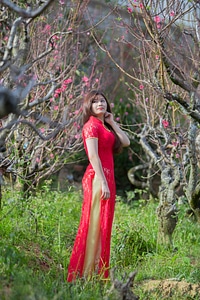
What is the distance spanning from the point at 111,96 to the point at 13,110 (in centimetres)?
911

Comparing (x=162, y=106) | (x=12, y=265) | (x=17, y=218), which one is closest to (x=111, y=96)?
(x=162, y=106)

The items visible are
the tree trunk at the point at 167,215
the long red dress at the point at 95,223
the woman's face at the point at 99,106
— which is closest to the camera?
the long red dress at the point at 95,223

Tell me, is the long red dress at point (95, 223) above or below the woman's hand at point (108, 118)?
→ below

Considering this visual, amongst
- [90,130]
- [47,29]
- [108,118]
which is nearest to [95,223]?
[90,130]

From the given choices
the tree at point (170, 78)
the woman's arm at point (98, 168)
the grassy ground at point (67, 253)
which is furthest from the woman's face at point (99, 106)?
the grassy ground at point (67, 253)

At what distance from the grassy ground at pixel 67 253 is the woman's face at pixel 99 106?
108cm

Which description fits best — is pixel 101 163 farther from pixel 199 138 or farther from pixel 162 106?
pixel 162 106

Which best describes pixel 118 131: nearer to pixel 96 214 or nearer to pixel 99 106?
pixel 99 106

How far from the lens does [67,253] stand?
581 cm

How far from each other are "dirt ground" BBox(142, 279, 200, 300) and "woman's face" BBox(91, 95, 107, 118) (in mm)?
1521

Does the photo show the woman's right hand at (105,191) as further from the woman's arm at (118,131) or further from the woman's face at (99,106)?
the woman's face at (99,106)

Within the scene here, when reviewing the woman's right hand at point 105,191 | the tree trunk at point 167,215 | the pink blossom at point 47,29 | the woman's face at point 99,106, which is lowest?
the tree trunk at point 167,215

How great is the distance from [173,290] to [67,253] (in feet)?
4.92

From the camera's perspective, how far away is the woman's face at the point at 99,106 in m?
5.02
